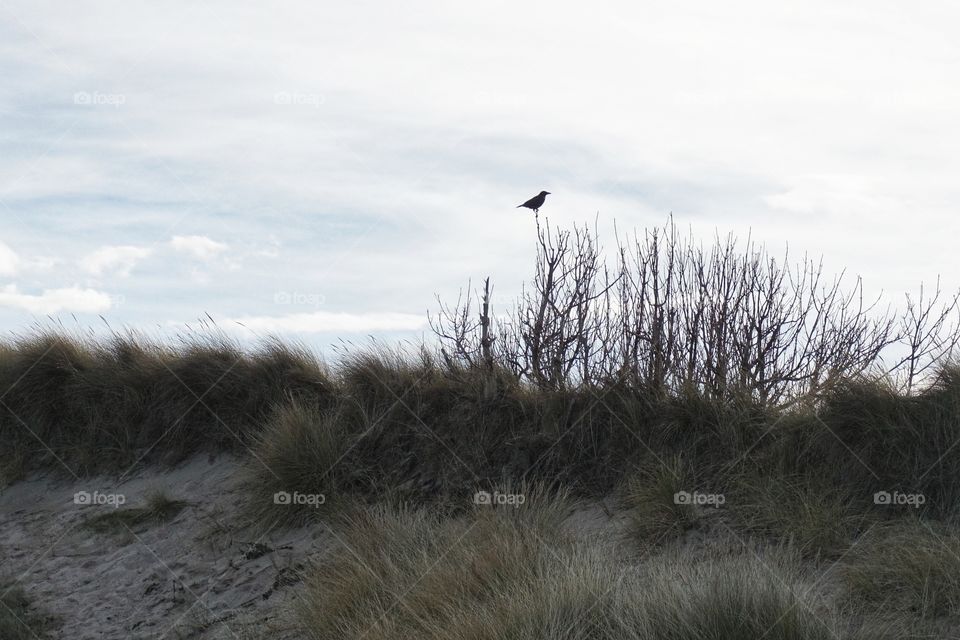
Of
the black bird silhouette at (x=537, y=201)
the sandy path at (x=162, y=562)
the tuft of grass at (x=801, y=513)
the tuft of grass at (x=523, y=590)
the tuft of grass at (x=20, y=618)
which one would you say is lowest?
the tuft of grass at (x=20, y=618)

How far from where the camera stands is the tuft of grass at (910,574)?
17.3ft

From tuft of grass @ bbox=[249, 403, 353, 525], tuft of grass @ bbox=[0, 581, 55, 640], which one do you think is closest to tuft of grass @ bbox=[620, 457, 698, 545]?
tuft of grass @ bbox=[249, 403, 353, 525]

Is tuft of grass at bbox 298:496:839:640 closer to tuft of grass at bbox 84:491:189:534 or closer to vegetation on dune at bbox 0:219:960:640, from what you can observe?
vegetation on dune at bbox 0:219:960:640

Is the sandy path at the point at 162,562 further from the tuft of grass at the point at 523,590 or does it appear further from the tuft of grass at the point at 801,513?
the tuft of grass at the point at 801,513

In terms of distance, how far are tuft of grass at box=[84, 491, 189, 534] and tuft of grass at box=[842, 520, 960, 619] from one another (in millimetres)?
6687

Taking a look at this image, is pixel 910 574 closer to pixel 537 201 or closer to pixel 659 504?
pixel 659 504

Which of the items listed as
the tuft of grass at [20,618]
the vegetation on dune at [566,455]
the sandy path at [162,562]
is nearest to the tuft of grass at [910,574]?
the vegetation on dune at [566,455]

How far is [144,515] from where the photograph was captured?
9.61m

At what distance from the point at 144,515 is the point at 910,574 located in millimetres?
7399

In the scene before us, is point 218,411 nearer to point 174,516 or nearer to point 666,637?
point 174,516

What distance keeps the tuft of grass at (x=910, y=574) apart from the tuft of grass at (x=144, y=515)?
21.9ft

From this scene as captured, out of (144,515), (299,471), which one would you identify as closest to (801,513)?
(299,471)

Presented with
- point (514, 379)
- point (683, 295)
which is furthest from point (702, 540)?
point (683, 295)

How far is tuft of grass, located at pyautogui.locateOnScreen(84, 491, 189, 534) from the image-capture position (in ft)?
31.3
